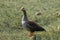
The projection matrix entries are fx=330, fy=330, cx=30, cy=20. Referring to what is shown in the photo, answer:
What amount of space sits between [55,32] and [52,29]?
12.2 inches

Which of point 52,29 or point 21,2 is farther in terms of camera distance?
point 21,2

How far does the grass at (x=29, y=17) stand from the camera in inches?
394

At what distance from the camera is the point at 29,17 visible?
12.2 metres

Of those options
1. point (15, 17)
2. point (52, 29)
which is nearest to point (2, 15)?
point (15, 17)

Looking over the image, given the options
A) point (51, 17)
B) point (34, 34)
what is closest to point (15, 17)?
point (51, 17)

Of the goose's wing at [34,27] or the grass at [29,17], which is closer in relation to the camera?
the goose's wing at [34,27]

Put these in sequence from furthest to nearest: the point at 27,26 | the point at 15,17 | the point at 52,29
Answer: the point at 15,17
the point at 52,29
the point at 27,26

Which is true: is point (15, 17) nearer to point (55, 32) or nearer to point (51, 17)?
point (51, 17)

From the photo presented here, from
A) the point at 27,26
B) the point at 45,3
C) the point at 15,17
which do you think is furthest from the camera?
the point at 45,3

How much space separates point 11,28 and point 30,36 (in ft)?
4.03

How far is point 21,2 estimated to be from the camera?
45.3ft

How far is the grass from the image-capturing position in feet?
32.9

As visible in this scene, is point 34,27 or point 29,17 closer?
point 34,27

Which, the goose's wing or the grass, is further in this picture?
the grass
